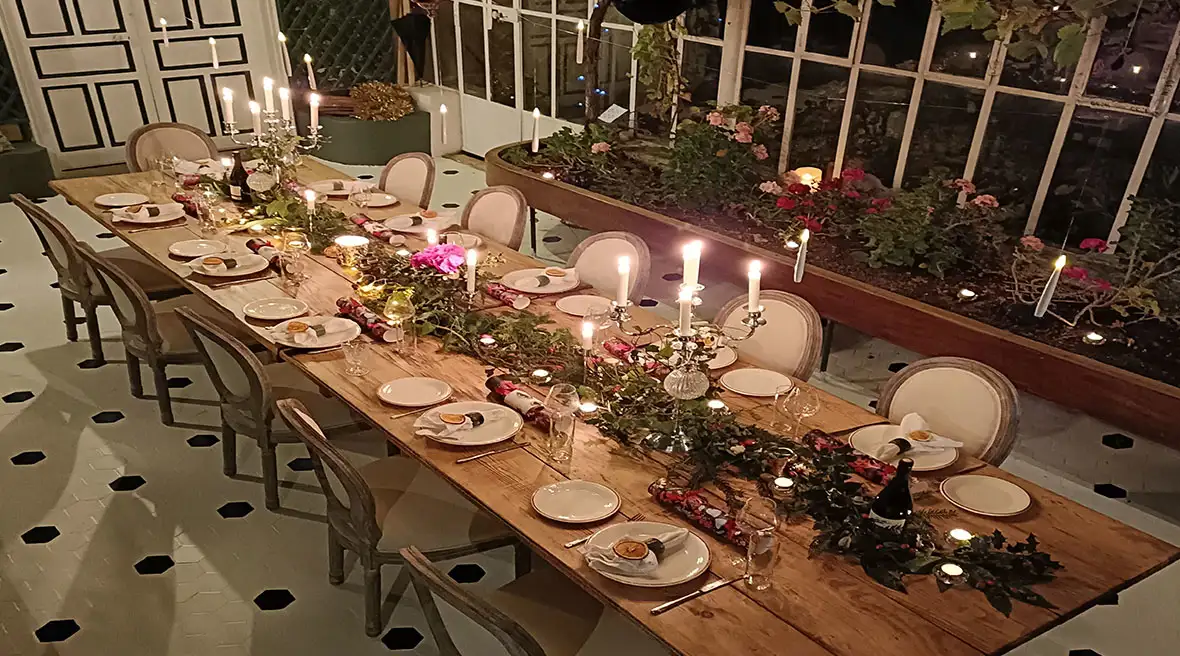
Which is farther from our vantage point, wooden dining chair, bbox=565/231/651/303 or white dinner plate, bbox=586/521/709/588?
wooden dining chair, bbox=565/231/651/303

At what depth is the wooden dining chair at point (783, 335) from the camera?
2.68 m

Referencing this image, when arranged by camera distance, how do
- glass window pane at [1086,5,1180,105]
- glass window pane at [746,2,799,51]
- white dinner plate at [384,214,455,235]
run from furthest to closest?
glass window pane at [746,2,799,51] < white dinner plate at [384,214,455,235] < glass window pane at [1086,5,1180,105]

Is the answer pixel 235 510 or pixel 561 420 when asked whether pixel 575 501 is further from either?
pixel 235 510

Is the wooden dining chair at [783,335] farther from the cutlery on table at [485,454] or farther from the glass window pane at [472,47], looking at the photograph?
the glass window pane at [472,47]

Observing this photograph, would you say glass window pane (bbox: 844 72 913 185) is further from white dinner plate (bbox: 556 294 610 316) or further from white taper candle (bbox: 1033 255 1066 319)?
white dinner plate (bbox: 556 294 610 316)

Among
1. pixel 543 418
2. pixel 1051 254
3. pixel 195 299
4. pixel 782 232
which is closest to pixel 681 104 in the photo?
pixel 782 232

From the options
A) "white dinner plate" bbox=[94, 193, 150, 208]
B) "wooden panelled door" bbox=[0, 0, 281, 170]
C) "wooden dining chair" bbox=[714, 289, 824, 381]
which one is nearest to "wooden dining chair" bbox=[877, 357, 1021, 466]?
"wooden dining chair" bbox=[714, 289, 824, 381]

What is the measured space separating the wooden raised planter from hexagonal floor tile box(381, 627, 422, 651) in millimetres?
2185

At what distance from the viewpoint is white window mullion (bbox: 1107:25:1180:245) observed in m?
3.37

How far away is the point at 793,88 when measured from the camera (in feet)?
15.5

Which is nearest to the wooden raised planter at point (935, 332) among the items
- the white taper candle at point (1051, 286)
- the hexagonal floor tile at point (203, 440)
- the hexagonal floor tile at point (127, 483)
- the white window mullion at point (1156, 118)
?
the white taper candle at point (1051, 286)

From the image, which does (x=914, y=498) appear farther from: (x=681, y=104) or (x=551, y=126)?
(x=551, y=126)

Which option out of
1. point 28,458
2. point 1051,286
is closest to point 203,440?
point 28,458

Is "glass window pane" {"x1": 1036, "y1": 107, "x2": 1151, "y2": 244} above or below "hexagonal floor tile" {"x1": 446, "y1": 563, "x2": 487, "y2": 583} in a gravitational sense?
above
